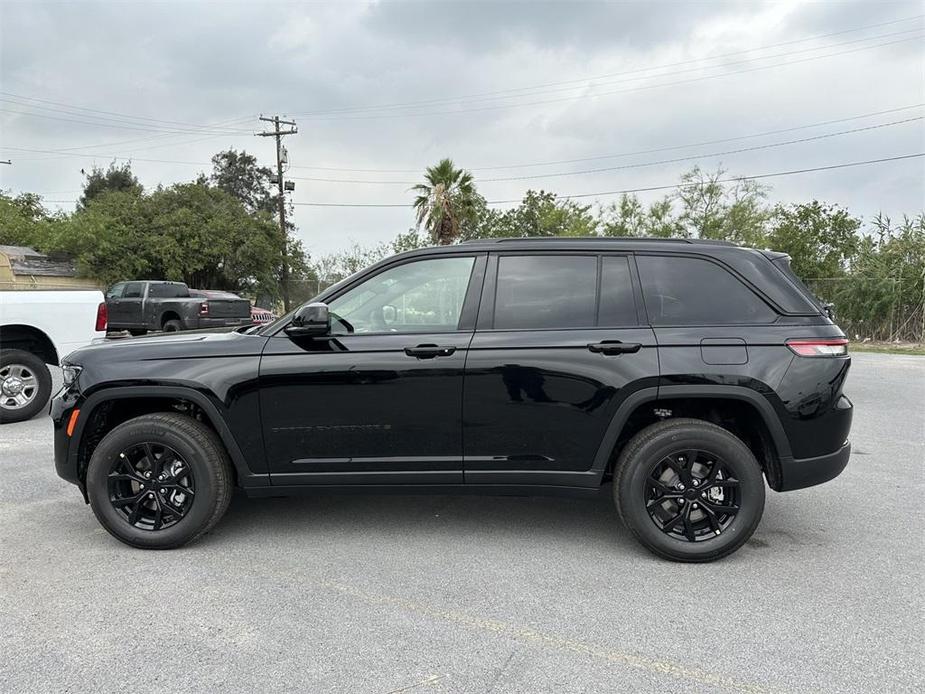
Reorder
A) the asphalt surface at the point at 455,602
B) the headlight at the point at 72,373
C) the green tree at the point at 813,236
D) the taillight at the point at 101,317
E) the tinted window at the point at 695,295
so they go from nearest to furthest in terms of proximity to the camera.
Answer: the asphalt surface at the point at 455,602 < the tinted window at the point at 695,295 < the headlight at the point at 72,373 < the taillight at the point at 101,317 < the green tree at the point at 813,236

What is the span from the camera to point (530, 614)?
2.91m

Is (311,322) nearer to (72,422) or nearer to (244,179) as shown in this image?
(72,422)

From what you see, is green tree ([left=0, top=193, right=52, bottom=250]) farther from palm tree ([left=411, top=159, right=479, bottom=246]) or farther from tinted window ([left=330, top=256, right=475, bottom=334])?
tinted window ([left=330, top=256, right=475, bottom=334])

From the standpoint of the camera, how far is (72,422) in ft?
11.7

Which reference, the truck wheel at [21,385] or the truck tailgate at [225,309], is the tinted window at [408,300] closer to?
the truck wheel at [21,385]

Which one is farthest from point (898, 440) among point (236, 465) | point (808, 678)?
point (236, 465)

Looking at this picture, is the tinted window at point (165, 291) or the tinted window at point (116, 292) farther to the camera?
the tinted window at point (116, 292)

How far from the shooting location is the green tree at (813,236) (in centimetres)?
2417

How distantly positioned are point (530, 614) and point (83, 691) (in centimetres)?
184

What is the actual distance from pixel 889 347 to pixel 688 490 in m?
18.6

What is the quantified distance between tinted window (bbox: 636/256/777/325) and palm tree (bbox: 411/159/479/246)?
23.0 meters

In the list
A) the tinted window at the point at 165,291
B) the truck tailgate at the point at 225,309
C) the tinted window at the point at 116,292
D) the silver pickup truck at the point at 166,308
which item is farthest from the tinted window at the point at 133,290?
the truck tailgate at the point at 225,309

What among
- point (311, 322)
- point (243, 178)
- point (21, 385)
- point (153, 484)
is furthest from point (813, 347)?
point (243, 178)

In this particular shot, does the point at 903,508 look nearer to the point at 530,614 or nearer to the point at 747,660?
the point at 747,660
